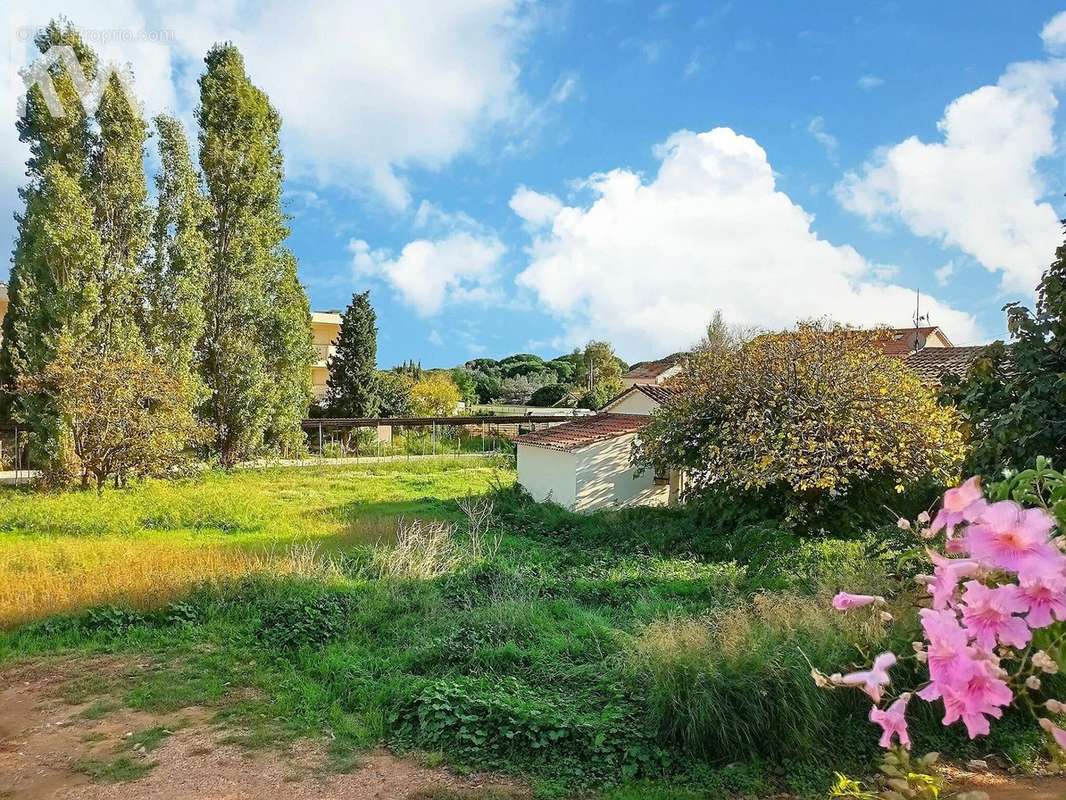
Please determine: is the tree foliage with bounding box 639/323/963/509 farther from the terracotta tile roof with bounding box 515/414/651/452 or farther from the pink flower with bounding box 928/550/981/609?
the pink flower with bounding box 928/550/981/609

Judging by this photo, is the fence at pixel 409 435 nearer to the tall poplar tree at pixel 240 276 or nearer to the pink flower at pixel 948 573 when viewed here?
the tall poplar tree at pixel 240 276

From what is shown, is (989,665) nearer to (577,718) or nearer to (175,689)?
(577,718)

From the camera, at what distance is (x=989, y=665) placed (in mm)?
1093

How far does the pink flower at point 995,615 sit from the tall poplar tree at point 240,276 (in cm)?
2391

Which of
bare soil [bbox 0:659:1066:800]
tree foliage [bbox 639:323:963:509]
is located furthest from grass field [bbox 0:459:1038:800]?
tree foliage [bbox 639:323:963:509]

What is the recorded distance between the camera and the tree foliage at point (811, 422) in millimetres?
10938

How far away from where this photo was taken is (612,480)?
1537 cm

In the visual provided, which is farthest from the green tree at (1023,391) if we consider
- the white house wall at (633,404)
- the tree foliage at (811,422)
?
the white house wall at (633,404)

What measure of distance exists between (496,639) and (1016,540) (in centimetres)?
619

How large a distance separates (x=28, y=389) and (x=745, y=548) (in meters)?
17.5

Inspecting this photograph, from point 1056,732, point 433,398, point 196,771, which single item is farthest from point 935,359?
Result: point 433,398

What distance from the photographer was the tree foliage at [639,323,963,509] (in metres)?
10.9

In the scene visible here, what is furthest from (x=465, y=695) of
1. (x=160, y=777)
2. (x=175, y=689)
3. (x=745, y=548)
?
(x=745, y=548)

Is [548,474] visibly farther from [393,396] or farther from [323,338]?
[323,338]
